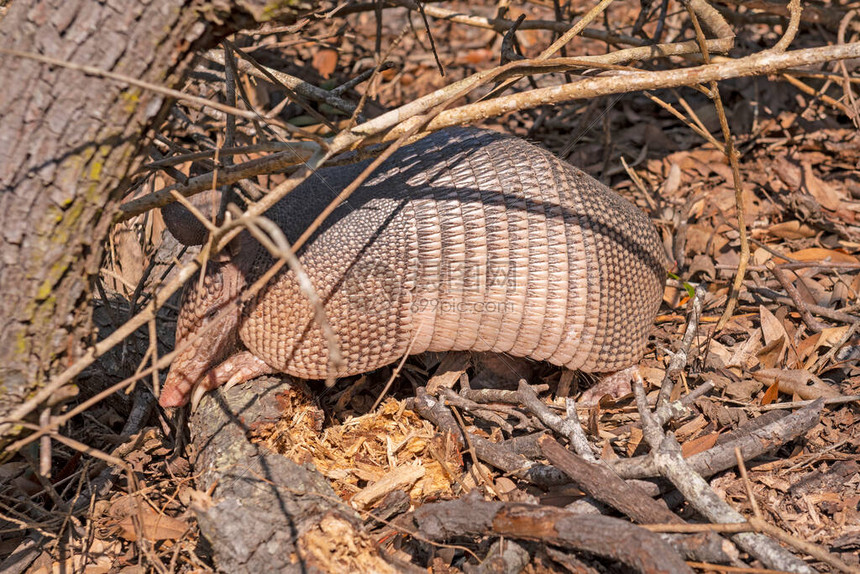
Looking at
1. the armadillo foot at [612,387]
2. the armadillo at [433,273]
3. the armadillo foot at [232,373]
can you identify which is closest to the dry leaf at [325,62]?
the armadillo at [433,273]

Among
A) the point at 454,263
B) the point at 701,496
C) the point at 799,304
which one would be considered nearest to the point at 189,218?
the point at 454,263

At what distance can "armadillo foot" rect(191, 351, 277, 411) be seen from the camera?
13.3 feet

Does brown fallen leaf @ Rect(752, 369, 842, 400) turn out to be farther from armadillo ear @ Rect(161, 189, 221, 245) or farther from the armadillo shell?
armadillo ear @ Rect(161, 189, 221, 245)

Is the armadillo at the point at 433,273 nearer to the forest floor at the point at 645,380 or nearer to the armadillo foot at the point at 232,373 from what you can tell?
the armadillo foot at the point at 232,373

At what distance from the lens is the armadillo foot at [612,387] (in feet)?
14.8

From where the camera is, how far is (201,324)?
3.97 metres

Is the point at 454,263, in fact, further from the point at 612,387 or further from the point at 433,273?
the point at 612,387

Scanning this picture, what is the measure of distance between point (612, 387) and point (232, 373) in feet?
7.98

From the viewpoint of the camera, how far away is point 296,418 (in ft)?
13.4

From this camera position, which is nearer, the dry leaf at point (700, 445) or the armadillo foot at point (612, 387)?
the dry leaf at point (700, 445)

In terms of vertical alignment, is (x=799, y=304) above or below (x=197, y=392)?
below

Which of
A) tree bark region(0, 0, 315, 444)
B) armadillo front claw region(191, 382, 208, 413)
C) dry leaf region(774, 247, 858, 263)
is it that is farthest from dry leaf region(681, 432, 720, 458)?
tree bark region(0, 0, 315, 444)

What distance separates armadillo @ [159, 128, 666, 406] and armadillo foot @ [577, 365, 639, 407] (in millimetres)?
264

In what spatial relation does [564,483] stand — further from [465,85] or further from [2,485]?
[2,485]
